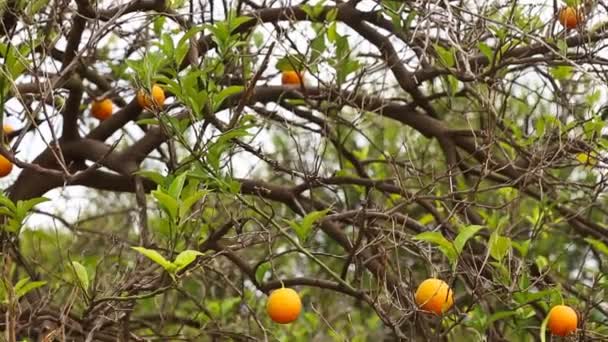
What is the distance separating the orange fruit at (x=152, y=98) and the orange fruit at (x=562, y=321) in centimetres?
110

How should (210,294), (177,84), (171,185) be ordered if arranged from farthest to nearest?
(210,294) → (177,84) → (171,185)

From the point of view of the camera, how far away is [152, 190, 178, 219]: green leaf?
7.06 ft

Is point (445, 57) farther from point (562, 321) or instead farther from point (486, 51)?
point (562, 321)

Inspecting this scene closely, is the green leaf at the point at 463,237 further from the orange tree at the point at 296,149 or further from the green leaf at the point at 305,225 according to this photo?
the green leaf at the point at 305,225

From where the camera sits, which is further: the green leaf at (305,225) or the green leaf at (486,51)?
the green leaf at (486,51)

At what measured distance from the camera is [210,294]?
4777mm

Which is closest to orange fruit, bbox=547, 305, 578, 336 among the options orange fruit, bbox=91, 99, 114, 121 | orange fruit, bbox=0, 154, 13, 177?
orange fruit, bbox=0, 154, 13, 177

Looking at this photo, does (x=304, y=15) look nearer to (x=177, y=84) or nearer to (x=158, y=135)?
(x=158, y=135)

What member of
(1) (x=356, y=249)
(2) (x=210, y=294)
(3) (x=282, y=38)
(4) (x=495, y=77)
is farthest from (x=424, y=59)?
(2) (x=210, y=294)

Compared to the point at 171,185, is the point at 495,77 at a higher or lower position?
higher

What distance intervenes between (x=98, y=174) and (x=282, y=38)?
814mm

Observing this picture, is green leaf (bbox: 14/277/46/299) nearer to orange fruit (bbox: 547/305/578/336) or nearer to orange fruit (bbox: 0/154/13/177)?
orange fruit (bbox: 0/154/13/177)

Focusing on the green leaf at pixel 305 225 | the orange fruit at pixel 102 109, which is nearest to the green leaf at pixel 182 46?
the green leaf at pixel 305 225

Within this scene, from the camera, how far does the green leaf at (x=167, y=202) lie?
2.15 meters
